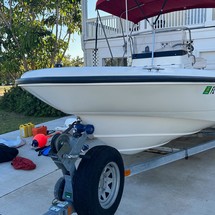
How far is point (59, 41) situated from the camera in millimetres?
9977

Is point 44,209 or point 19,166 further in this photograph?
point 19,166

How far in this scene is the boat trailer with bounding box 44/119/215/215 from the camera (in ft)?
7.42

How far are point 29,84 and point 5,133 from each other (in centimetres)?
335

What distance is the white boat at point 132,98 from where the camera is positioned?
8.09ft

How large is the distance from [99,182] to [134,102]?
2.65 ft

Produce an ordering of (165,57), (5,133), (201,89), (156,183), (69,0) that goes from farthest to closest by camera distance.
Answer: (69,0)
(5,133)
(165,57)
(156,183)
(201,89)

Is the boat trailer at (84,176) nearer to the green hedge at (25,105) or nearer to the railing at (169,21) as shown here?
the railing at (169,21)

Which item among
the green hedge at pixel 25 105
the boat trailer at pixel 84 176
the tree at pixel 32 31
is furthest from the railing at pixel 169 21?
the boat trailer at pixel 84 176

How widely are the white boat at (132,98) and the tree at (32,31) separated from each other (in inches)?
247

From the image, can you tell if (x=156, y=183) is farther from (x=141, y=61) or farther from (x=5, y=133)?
(x=5, y=133)

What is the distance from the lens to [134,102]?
2.66m

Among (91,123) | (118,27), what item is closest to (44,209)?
(91,123)

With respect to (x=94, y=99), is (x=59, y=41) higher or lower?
higher

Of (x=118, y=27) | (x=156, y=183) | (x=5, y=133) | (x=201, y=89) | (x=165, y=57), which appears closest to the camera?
(x=201, y=89)
